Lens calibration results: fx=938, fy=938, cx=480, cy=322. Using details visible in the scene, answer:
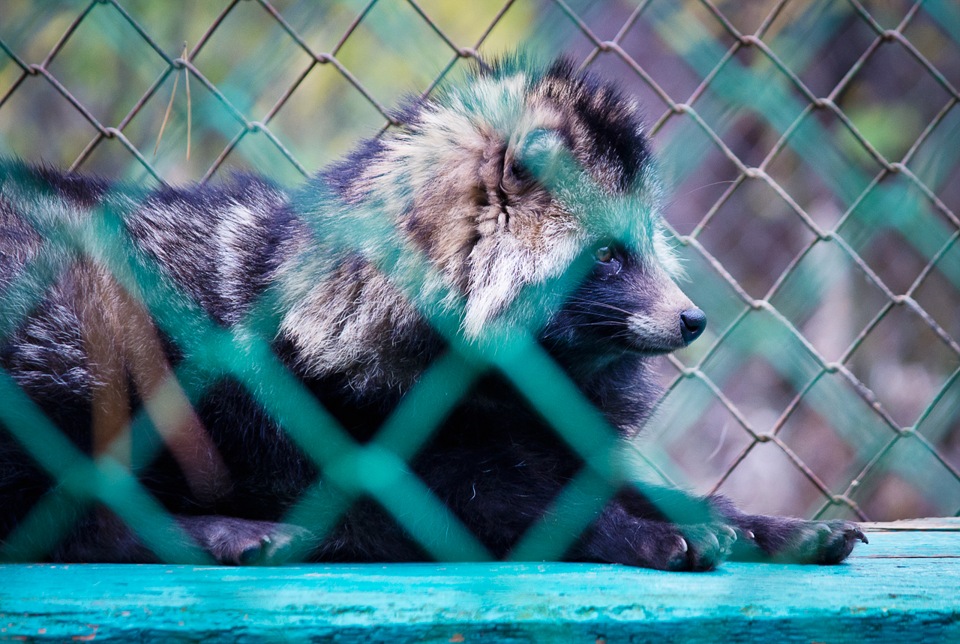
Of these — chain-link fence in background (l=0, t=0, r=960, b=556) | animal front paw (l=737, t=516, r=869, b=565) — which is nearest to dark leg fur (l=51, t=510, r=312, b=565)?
animal front paw (l=737, t=516, r=869, b=565)

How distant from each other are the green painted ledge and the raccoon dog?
19 cm

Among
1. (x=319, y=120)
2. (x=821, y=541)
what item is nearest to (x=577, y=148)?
(x=821, y=541)

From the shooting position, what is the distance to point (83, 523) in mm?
1767

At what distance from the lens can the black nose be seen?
2014 mm

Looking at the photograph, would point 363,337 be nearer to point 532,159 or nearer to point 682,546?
point 532,159

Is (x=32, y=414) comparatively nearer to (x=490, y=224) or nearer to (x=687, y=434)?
(x=490, y=224)

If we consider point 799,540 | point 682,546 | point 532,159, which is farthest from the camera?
point 532,159

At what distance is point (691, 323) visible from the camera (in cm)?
202

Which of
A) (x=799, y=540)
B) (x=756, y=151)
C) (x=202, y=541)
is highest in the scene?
Answer: (x=756, y=151)

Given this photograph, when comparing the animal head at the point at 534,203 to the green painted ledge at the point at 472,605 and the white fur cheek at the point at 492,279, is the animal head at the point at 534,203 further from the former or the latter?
the green painted ledge at the point at 472,605

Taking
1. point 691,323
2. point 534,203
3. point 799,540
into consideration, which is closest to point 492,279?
point 534,203

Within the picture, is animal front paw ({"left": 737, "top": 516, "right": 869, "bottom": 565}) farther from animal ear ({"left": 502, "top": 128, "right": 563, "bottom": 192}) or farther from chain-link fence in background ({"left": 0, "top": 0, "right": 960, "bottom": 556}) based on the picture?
chain-link fence in background ({"left": 0, "top": 0, "right": 960, "bottom": 556})

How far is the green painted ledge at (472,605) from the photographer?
126cm

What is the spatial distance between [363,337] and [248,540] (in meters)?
0.46
